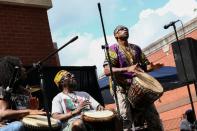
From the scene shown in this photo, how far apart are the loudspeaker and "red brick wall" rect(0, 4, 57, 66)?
2.10 m

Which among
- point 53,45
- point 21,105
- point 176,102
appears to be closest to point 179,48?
point 53,45

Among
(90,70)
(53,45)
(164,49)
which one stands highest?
(164,49)

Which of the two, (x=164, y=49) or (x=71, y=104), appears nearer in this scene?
(x=71, y=104)

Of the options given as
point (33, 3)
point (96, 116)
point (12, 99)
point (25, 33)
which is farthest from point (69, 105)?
point (33, 3)

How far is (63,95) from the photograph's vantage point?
6.05m

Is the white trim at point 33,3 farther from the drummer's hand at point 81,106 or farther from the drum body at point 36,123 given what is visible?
the drum body at point 36,123

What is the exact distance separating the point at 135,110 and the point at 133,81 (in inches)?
18.0

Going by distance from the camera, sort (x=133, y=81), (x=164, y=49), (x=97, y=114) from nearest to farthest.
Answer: (x=97, y=114) → (x=133, y=81) → (x=164, y=49)

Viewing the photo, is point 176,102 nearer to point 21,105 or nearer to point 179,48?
point 179,48

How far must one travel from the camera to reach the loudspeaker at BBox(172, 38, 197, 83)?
290 inches

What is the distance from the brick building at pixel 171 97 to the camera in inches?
A: 816

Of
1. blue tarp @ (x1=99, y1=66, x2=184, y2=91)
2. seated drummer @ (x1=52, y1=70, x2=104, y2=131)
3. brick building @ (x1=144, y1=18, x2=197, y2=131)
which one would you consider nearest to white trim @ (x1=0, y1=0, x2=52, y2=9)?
blue tarp @ (x1=99, y1=66, x2=184, y2=91)

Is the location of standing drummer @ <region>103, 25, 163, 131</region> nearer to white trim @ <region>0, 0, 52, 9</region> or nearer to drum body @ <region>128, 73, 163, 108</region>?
drum body @ <region>128, 73, 163, 108</region>

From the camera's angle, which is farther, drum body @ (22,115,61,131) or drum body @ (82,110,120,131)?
drum body @ (82,110,120,131)
